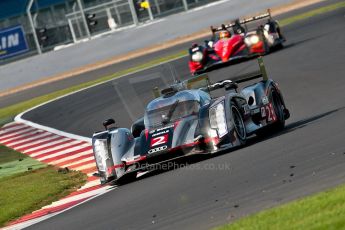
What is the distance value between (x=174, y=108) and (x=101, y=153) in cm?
116

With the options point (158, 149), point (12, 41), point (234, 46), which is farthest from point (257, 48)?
point (12, 41)

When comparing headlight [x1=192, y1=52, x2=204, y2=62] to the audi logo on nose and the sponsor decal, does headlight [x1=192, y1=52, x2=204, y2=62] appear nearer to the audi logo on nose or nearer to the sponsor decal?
the sponsor decal

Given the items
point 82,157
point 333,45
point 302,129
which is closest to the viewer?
point 302,129

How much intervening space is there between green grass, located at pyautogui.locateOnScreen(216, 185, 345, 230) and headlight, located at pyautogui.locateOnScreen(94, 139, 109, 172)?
5334 millimetres

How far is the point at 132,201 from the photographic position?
10.8 metres

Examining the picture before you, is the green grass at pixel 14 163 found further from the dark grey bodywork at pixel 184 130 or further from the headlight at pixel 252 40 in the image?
the headlight at pixel 252 40

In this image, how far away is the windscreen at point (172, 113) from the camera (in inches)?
517

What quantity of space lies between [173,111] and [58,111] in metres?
12.3

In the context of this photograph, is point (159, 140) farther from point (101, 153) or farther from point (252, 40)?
point (252, 40)

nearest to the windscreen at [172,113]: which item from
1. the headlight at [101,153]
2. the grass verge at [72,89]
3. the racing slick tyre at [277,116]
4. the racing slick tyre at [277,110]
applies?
the headlight at [101,153]

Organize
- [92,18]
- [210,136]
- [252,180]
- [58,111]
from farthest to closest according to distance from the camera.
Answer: [92,18] → [58,111] → [210,136] → [252,180]

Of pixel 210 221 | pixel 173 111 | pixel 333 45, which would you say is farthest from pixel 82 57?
pixel 210 221

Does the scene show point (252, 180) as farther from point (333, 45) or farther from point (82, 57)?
point (82, 57)

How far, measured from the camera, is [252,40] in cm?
2462
